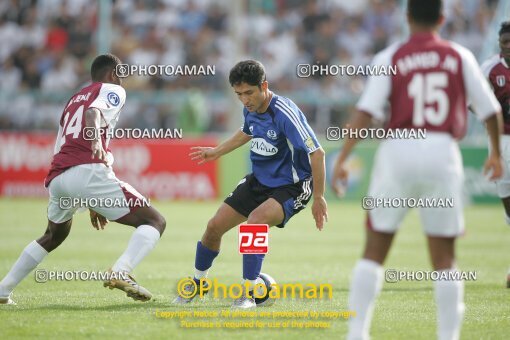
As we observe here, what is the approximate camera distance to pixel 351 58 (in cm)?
2512

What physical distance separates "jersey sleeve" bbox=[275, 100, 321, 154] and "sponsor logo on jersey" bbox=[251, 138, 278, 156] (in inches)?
9.1

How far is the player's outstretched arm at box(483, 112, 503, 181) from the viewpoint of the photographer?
586 centimetres

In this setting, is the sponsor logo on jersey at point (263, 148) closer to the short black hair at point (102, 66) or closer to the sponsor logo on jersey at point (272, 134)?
the sponsor logo on jersey at point (272, 134)

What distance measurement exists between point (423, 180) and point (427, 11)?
1.19 metres

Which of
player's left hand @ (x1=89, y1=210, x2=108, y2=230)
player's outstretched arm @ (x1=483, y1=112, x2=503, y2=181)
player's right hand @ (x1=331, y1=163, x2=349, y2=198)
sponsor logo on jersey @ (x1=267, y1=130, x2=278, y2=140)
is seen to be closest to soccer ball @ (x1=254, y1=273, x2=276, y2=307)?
sponsor logo on jersey @ (x1=267, y1=130, x2=278, y2=140)

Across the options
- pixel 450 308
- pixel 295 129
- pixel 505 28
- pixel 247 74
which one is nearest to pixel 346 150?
pixel 450 308

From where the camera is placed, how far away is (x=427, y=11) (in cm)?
591

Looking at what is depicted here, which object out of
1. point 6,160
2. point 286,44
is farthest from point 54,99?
point 286,44

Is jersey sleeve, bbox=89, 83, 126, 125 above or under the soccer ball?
above

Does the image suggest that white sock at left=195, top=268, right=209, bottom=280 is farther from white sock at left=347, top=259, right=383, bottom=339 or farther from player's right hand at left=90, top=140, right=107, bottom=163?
white sock at left=347, top=259, right=383, bottom=339

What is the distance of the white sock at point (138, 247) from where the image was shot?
26.4 ft

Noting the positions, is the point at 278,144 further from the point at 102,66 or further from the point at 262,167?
the point at 102,66

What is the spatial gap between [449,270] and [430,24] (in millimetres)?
1704

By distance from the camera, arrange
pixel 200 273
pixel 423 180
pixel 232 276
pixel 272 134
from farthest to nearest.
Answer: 1. pixel 232 276
2. pixel 200 273
3. pixel 272 134
4. pixel 423 180
